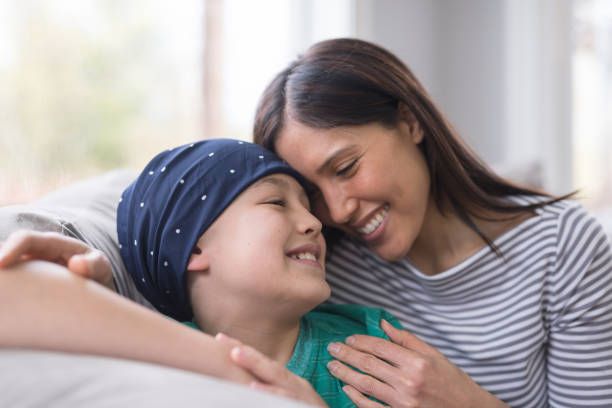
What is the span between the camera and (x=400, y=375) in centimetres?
102

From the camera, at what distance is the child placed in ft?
3.30

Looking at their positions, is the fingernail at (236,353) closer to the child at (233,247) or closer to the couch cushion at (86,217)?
the child at (233,247)

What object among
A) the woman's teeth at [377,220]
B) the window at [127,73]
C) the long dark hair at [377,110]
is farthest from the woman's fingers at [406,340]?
the window at [127,73]

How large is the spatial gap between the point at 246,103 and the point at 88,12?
74cm

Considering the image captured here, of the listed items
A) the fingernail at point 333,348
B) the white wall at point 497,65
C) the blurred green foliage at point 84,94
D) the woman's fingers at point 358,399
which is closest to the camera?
the woman's fingers at point 358,399

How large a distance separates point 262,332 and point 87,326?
1.37ft

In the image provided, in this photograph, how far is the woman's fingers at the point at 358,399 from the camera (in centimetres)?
96

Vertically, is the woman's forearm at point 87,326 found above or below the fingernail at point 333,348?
above

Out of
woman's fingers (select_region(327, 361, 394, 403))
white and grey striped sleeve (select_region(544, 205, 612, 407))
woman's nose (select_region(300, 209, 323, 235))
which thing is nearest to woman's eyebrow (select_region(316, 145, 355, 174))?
woman's nose (select_region(300, 209, 323, 235))

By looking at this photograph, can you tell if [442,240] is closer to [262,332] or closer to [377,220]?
[377,220]

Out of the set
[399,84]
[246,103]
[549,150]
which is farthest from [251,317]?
[549,150]

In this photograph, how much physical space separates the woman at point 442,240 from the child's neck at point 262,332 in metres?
0.10

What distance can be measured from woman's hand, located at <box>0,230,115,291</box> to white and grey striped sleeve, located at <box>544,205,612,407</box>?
91 centimetres

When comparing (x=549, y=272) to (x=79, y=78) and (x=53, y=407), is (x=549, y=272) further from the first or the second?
(x=79, y=78)
